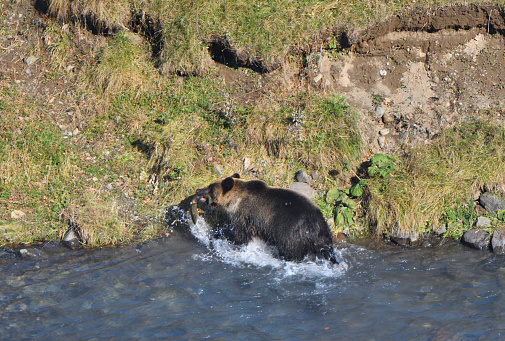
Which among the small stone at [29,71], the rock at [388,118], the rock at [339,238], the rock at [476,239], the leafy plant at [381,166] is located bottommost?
the rock at [339,238]

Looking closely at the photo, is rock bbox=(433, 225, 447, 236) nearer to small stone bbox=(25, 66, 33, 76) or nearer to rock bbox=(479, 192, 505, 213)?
rock bbox=(479, 192, 505, 213)

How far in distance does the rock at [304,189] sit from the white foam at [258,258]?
120 centimetres

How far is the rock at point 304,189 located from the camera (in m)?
8.25

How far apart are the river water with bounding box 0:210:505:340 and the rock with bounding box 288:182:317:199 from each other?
1.11 m

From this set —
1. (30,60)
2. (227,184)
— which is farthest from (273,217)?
(30,60)

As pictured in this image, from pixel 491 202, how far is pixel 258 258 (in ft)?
12.2

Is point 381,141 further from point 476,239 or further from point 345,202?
point 476,239

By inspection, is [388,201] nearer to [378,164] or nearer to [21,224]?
[378,164]

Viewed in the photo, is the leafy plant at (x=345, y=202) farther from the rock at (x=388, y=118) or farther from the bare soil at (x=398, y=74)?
the rock at (x=388, y=118)

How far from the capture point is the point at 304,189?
8.28 meters

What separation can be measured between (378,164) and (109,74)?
515 centimetres

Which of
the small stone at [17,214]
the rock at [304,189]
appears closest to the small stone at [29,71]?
the small stone at [17,214]

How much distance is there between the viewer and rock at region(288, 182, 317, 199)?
8.25 metres

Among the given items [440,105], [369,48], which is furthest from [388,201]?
[369,48]
